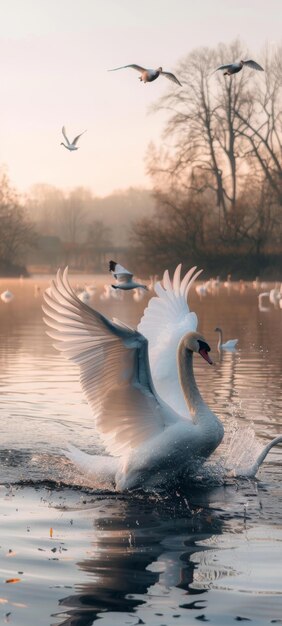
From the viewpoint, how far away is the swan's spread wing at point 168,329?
9.78m

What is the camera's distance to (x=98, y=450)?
10586 millimetres

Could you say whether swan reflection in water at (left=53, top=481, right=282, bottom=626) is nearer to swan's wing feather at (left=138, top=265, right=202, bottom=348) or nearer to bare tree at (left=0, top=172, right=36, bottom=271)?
swan's wing feather at (left=138, top=265, right=202, bottom=348)

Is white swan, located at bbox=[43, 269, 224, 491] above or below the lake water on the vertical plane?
above

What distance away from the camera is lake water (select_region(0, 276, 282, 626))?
18.7 ft

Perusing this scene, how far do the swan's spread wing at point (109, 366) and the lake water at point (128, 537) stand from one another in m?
0.51

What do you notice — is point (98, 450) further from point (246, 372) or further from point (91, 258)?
point (91, 258)

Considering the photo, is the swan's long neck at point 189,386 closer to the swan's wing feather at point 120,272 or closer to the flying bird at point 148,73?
the swan's wing feather at point 120,272

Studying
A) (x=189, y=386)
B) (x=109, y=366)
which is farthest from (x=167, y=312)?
(x=109, y=366)

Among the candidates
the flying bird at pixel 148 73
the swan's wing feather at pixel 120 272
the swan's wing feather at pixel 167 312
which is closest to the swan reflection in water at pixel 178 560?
the swan's wing feather at pixel 167 312

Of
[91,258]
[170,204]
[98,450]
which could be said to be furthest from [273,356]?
[91,258]

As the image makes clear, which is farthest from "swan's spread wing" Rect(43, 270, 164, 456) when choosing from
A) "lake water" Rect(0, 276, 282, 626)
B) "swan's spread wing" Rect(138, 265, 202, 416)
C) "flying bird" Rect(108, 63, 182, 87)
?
"flying bird" Rect(108, 63, 182, 87)

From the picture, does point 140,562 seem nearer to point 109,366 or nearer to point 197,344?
point 109,366

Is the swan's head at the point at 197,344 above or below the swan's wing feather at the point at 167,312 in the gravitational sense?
below

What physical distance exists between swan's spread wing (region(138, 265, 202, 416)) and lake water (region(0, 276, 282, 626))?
2.36 feet
